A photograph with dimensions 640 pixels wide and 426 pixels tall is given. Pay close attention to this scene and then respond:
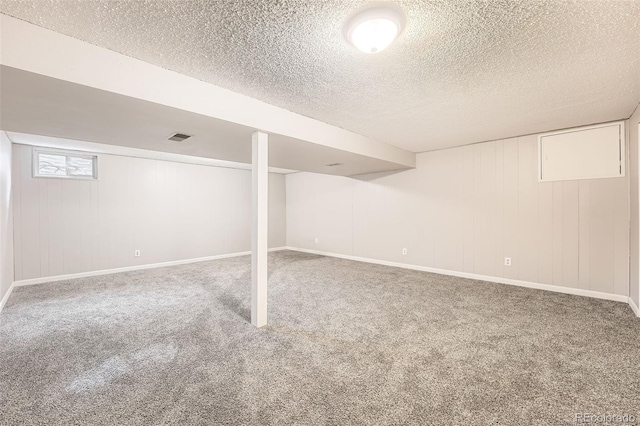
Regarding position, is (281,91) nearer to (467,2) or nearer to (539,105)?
(467,2)

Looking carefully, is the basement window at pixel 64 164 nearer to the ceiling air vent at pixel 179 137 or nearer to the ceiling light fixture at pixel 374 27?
the ceiling air vent at pixel 179 137

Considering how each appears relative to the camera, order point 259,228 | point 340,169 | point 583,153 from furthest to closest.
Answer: point 340,169 → point 583,153 → point 259,228

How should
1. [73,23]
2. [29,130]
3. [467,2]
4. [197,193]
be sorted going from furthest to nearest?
1. [197,193]
2. [29,130]
3. [73,23]
4. [467,2]

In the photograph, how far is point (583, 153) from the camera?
3.42 metres

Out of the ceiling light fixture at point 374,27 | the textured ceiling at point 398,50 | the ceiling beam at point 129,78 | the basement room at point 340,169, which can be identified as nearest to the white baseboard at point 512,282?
the basement room at point 340,169

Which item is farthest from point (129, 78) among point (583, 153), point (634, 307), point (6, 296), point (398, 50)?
point (634, 307)

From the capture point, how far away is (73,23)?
1480 millimetres

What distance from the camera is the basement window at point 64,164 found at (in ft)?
14.2

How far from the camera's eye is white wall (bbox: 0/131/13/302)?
10.6 feet

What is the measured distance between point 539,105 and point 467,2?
202cm

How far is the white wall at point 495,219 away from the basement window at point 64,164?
5.03 metres

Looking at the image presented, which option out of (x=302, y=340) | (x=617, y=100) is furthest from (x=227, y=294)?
(x=617, y=100)

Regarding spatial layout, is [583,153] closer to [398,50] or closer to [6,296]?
[398,50]

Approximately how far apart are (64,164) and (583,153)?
25.8 feet
